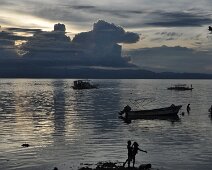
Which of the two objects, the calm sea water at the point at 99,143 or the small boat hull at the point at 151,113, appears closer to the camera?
the calm sea water at the point at 99,143

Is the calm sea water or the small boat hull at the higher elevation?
the small boat hull

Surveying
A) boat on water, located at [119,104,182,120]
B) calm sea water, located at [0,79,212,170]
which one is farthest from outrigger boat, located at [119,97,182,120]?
calm sea water, located at [0,79,212,170]

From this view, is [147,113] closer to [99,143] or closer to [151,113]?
[151,113]

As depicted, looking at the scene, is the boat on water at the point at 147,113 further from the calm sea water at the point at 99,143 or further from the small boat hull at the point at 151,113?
the calm sea water at the point at 99,143

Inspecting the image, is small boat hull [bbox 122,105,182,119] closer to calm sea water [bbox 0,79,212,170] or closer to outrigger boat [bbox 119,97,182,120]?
outrigger boat [bbox 119,97,182,120]

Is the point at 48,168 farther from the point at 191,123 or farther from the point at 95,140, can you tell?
the point at 191,123

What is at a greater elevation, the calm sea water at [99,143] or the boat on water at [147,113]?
the boat on water at [147,113]

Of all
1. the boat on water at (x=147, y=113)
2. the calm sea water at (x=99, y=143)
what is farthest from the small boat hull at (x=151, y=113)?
the calm sea water at (x=99, y=143)

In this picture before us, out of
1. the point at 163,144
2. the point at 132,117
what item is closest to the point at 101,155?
the point at 163,144

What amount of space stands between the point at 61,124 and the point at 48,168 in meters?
38.6

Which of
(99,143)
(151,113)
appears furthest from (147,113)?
(99,143)

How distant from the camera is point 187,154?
48062 mm

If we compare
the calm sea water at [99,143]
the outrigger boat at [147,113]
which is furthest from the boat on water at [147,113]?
the calm sea water at [99,143]

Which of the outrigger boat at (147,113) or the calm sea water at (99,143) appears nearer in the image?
the calm sea water at (99,143)
